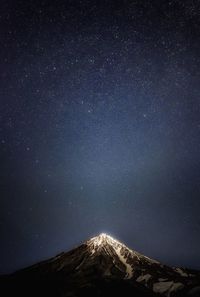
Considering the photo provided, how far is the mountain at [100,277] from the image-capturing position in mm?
81625

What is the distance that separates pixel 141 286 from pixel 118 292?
9131 millimetres

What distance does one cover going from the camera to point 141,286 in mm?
85500

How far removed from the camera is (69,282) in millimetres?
89875

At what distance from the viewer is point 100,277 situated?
302ft

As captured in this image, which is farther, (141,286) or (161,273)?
(161,273)

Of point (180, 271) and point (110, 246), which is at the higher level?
point (110, 246)

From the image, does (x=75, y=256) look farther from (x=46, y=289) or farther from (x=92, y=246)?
(x=46, y=289)

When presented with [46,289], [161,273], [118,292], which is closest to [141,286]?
[118,292]

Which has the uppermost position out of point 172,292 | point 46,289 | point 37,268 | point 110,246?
point 110,246

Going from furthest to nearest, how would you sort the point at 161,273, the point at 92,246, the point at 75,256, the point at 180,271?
1. the point at 92,246
2. the point at 75,256
3. the point at 180,271
4. the point at 161,273

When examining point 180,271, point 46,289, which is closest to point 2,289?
point 46,289

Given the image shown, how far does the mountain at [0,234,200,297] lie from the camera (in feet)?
268

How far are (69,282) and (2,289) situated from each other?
2233 cm

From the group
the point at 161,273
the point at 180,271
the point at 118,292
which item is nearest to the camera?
the point at 118,292
